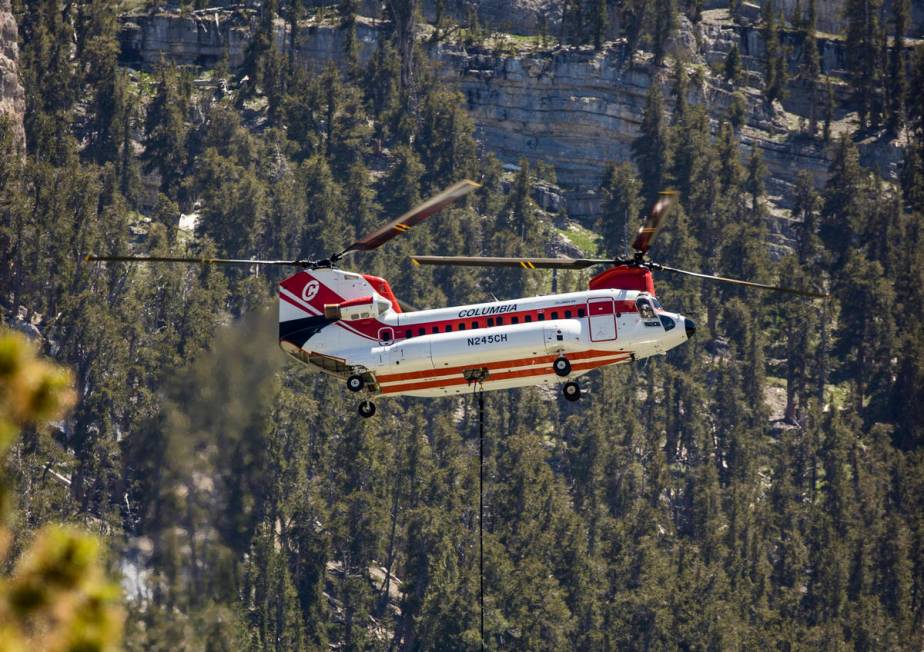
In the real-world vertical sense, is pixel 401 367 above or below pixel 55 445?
above

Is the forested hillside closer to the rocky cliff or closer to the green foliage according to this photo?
the rocky cliff

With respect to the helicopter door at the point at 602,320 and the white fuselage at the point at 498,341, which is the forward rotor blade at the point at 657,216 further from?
the helicopter door at the point at 602,320

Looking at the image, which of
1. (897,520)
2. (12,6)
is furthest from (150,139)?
(897,520)

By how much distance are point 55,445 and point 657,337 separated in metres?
62.6

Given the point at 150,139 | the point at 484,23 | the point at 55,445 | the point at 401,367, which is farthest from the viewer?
the point at 484,23

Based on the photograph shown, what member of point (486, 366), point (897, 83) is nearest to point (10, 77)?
point (897, 83)

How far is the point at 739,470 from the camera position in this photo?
11350 cm

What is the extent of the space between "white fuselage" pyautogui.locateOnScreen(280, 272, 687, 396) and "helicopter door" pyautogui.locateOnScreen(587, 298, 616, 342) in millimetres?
23

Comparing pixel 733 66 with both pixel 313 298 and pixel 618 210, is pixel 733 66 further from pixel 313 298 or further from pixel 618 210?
pixel 313 298

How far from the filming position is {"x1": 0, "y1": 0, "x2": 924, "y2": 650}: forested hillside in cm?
10075

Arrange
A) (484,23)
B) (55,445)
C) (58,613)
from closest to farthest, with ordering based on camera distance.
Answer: (58,613), (55,445), (484,23)

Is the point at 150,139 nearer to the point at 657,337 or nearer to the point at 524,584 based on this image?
the point at 524,584

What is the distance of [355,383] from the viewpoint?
4175 cm

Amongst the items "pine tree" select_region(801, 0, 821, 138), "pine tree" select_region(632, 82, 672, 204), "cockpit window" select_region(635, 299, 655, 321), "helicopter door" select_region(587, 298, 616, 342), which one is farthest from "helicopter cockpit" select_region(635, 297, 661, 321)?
"pine tree" select_region(801, 0, 821, 138)
